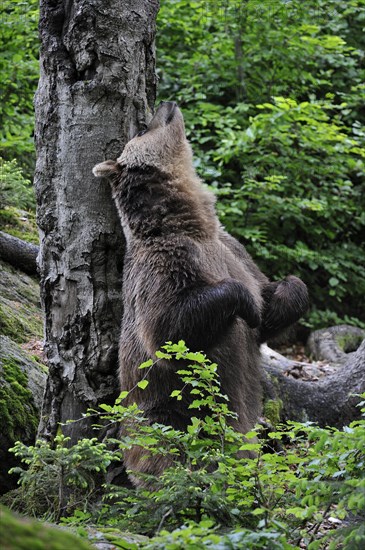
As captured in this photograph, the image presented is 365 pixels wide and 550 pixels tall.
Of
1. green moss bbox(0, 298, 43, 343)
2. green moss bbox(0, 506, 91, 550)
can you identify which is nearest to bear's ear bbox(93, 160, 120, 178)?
green moss bbox(0, 298, 43, 343)

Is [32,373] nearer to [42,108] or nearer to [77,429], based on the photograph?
[77,429]

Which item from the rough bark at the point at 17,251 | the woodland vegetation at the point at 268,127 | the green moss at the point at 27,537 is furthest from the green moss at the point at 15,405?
the green moss at the point at 27,537

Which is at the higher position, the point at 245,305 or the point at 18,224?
the point at 245,305

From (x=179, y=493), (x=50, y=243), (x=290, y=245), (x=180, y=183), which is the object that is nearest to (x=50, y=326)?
(x=50, y=243)

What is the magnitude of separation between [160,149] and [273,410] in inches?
103

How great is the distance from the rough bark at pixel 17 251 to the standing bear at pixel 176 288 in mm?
2552

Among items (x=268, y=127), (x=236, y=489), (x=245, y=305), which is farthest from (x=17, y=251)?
(x=236, y=489)

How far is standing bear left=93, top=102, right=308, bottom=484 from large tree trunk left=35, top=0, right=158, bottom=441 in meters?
0.15

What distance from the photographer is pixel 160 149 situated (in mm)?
4918

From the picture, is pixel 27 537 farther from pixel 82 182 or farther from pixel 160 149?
pixel 160 149

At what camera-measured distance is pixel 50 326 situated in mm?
4762

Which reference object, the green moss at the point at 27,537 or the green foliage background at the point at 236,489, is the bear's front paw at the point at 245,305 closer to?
the green foliage background at the point at 236,489

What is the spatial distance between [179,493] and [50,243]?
2178mm

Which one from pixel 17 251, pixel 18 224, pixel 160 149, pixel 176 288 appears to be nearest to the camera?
pixel 176 288
